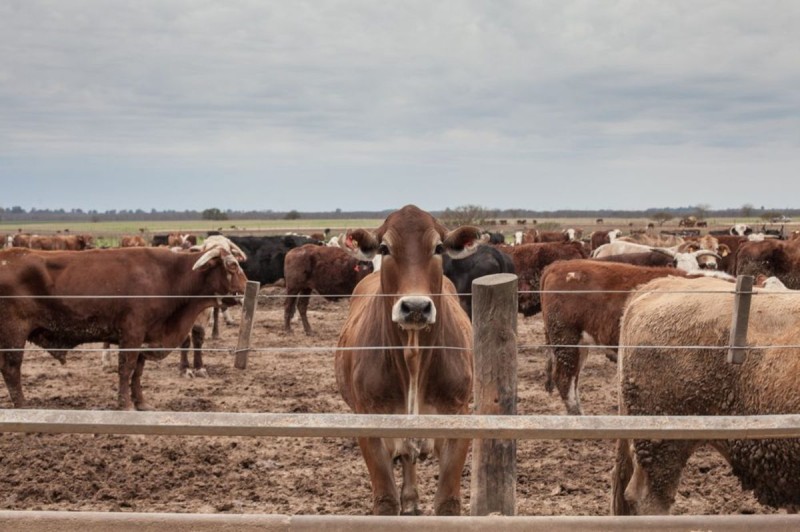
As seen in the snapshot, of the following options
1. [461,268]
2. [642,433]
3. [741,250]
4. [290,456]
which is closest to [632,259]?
[461,268]

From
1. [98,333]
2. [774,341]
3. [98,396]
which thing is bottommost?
[98,396]

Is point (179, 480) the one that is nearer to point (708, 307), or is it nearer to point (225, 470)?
point (225, 470)

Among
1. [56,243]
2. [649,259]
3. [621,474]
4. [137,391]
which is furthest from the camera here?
[56,243]

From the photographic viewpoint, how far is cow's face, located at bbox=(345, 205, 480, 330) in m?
4.57

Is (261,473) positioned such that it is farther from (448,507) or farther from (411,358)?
(411,358)

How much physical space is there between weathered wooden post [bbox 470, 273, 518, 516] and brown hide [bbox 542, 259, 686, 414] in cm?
525

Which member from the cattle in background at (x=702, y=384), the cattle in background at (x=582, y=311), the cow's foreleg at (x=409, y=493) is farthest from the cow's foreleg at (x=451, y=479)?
the cattle in background at (x=582, y=311)

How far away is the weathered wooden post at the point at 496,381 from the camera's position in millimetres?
3770

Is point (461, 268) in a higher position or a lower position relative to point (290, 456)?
higher

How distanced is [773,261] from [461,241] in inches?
667

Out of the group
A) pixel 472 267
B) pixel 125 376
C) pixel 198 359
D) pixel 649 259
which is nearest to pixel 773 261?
pixel 649 259

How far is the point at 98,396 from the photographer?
10148mm

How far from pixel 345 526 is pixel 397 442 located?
1434 mm

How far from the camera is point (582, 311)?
942 cm
